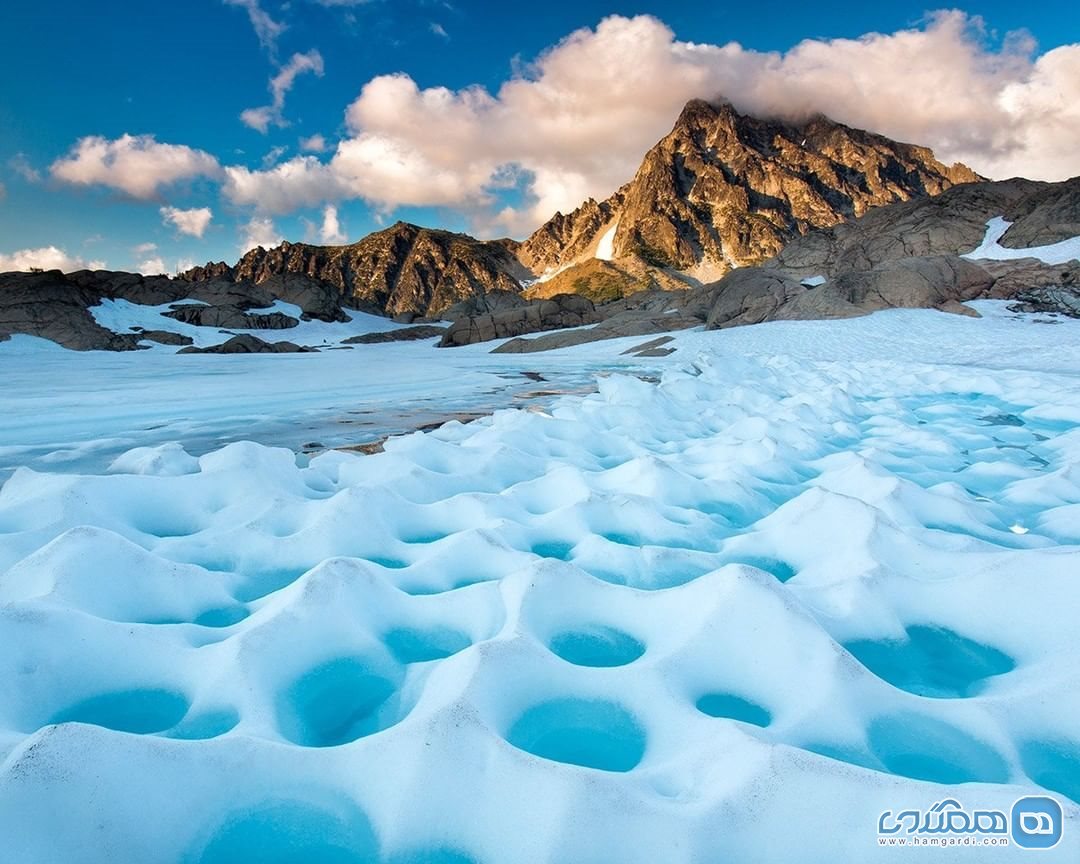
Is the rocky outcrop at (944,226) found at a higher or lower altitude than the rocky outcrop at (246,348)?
higher

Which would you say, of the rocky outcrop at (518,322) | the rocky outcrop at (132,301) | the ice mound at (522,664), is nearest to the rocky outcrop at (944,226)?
the rocky outcrop at (518,322)

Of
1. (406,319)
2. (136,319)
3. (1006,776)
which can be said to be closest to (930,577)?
(1006,776)

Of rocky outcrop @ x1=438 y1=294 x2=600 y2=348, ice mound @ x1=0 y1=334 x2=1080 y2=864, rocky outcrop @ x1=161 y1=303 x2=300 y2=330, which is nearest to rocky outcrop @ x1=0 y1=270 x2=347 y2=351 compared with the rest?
rocky outcrop @ x1=161 y1=303 x2=300 y2=330

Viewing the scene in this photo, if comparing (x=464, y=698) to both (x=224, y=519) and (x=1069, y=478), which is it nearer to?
(x=224, y=519)

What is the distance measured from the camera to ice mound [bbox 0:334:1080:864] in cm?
142

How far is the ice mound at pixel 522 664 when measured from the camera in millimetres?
1420

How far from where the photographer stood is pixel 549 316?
181ft

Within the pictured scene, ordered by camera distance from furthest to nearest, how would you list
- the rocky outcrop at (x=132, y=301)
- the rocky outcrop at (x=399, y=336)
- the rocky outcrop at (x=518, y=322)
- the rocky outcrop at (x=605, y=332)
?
the rocky outcrop at (x=399, y=336), the rocky outcrop at (x=518, y=322), the rocky outcrop at (x=132, y=301), the rocky outcrop at (x=605, y=332)

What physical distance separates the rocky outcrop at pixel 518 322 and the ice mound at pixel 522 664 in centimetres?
4980

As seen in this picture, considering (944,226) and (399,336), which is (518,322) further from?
(944,226)

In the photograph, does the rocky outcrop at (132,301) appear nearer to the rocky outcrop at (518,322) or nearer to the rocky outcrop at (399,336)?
the rocky outcrop at (399,336)

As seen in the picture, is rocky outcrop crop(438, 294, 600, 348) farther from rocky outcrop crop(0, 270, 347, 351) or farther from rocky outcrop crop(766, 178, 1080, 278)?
rocky outcrop crop(0, 270, 347, 351)

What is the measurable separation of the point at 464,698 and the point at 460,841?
0.37 metres

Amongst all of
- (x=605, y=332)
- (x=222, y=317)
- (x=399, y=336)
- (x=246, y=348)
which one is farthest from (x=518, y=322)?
(x=222, y=317)
